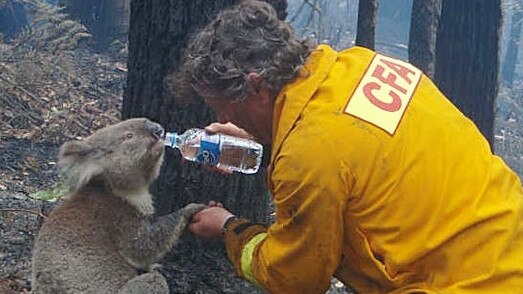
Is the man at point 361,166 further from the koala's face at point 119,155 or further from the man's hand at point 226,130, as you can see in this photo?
the koala's face at point 119,155

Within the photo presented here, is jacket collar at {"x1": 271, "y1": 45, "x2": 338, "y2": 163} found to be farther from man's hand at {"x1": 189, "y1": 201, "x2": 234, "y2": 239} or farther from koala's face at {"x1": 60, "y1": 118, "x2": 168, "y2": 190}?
koala's face at {"x1": 60, "y1": 118, "x2": 168, "y2": 190}

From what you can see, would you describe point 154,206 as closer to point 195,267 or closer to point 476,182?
point 195,267

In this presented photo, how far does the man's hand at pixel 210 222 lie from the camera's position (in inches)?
145

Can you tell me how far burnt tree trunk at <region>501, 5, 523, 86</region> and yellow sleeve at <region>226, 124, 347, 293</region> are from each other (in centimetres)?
1726

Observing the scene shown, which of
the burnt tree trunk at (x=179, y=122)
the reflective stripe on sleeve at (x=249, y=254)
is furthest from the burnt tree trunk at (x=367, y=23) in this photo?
the reflective stripe on sleeve at (x=249, y=254)

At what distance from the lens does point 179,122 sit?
14.0 ft

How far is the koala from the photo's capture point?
3685mm

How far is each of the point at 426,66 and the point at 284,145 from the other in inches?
262

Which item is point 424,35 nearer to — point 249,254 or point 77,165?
point 77,165

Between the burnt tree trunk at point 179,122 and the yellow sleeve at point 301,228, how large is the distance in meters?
0.98

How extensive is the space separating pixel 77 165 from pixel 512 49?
681 inches

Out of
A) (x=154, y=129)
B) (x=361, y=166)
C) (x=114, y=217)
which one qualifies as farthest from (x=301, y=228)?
(x=114, y=217)

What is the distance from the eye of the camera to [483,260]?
9.99 feet

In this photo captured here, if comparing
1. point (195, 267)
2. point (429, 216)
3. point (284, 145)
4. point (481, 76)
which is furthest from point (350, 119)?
point (481, 76)
